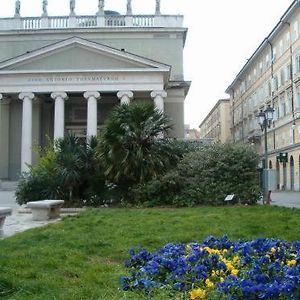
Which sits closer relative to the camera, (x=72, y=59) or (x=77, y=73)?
(x=77, y=73)

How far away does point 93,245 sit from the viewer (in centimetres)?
892

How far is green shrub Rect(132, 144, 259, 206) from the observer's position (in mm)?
19453

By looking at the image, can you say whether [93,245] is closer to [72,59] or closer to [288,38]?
[72,59]

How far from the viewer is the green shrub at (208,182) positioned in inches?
766

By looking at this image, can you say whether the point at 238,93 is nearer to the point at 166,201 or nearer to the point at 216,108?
the point at 216,108

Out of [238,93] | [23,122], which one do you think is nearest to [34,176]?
[23,122]

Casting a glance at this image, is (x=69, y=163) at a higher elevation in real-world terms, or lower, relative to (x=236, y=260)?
higher

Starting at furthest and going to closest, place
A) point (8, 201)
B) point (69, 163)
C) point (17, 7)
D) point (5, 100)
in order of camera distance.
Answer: point (17, 7) → point (5, 100) → point (8, 201) → point (69, 163)


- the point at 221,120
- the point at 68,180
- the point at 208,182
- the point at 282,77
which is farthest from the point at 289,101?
the point at 221,120

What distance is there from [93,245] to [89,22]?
42772 mm

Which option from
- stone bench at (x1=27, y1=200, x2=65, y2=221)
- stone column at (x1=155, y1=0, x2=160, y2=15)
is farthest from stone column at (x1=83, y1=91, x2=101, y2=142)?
stone bench at (x1=27, y1=200, x2=65, y2=221)

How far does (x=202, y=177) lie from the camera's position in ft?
65.1

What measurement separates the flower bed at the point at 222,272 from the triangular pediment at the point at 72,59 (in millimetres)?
35982

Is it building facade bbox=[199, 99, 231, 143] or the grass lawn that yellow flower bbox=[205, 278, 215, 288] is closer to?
the grass lawn
